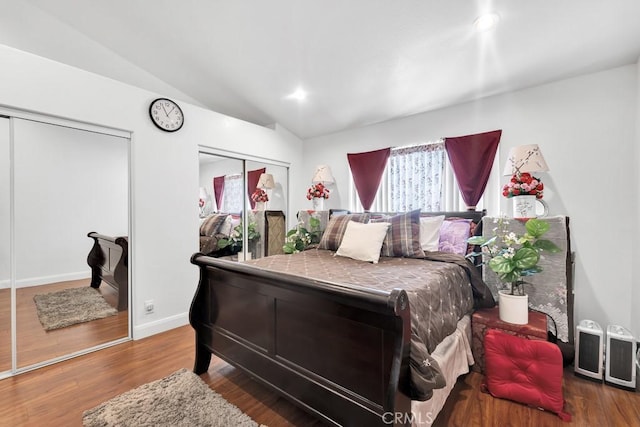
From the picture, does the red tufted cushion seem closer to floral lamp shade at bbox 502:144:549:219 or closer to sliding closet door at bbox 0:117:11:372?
floral lamp shade at bbox 502:144:549:219

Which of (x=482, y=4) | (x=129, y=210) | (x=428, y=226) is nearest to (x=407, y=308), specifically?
(x=428, y=226)

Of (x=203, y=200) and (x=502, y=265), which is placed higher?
(x=203, y=200)

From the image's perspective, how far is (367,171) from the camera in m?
3.76

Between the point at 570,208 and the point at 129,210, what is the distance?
13.3 ft

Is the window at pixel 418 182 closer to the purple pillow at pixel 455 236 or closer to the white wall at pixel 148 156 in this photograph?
the purple pillow at pixel 455 236

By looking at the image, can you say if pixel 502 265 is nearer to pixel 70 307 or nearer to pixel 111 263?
pixel 111 263

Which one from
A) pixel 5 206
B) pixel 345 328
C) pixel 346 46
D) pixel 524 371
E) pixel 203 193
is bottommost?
pixel 524 371

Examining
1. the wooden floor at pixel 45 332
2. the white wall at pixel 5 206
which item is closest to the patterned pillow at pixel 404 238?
the wooden floor at pixel 45 332

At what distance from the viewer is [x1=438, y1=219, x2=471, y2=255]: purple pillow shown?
101 inches

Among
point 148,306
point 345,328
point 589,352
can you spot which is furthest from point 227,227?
point 589,352

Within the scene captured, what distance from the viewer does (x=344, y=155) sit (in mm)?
4094

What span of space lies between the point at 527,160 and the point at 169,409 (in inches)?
124

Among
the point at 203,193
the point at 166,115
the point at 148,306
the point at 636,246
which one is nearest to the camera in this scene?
the point at 636,246

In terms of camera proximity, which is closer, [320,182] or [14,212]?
[14,212]
